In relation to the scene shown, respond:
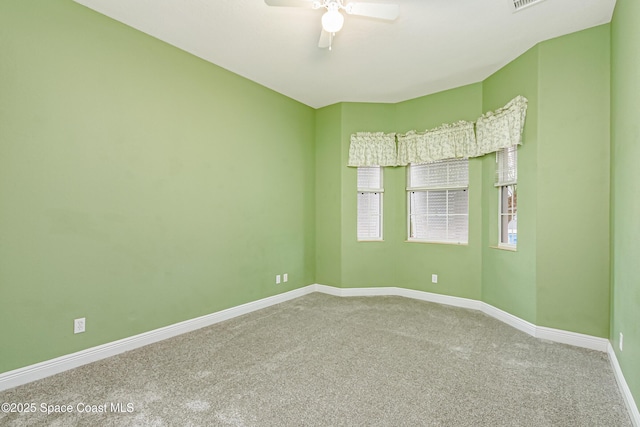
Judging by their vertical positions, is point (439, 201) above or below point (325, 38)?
below

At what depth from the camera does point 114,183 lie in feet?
8.79

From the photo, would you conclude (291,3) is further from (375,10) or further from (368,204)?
(368,204)

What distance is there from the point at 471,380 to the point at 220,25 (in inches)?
142

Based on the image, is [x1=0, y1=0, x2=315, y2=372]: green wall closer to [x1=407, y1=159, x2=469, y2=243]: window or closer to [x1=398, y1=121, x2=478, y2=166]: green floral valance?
[x1=398, y1=121, x2=478, y2=166]: green floral valance

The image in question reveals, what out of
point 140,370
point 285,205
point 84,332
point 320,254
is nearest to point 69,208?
point 84,332

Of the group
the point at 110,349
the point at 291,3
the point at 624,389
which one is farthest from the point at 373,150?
the point at 110,349

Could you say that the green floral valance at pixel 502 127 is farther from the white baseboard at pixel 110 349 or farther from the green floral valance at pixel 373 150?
the white baseboard at pixel 110 349

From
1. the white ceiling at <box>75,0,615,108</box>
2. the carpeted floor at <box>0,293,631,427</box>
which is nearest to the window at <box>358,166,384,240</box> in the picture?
the white ceiling at <box>75,0,615,108</box>

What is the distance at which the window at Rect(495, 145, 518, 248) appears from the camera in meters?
3.48

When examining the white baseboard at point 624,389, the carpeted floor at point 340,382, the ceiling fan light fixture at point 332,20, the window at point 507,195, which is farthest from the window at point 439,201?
the ceiling fan light fixture at point 332,20

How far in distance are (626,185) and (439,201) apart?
91.7 inches

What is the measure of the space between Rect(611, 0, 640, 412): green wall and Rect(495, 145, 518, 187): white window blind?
870mm

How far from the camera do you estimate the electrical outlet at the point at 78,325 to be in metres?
2.46

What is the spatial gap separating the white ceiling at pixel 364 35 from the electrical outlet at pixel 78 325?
257 cm
